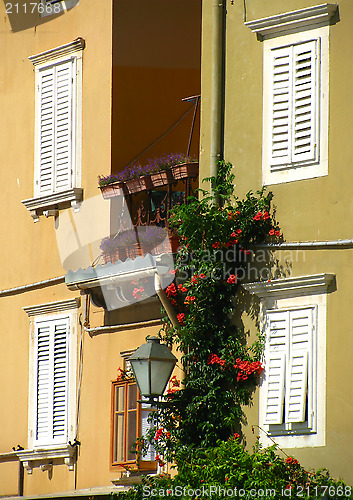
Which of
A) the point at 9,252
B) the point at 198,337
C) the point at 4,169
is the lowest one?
the point at 198,337

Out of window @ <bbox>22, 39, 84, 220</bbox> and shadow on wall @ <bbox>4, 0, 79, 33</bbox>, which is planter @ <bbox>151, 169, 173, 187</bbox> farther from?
shadow on wall @ <bbox>4, 0, 79, 33</bbox>

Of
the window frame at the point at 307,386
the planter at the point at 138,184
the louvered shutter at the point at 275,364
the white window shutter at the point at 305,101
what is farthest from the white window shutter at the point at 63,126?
the window frame at the point at 307,386

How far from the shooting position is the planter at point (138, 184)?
15055mm

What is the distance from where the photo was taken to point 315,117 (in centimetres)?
1355

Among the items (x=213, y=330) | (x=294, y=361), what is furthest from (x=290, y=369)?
(x=213, y=330)

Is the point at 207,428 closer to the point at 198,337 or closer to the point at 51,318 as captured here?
the point at 198,337

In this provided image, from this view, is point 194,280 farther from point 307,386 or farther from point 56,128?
point 56,128

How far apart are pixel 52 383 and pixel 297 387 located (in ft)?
14.8

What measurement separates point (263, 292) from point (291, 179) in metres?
1.34

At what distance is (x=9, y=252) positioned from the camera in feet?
57.7

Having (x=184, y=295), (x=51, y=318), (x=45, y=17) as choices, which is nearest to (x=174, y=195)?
(x=184, y=295)

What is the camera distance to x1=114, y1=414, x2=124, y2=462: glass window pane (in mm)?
15125

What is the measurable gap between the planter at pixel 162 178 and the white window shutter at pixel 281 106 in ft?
5.01

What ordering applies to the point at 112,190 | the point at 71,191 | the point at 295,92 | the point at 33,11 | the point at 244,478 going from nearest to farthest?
Result: the point at 244,478, the point at 295,92, the point at 112,190, the point at 71,191, the point at 33,11
